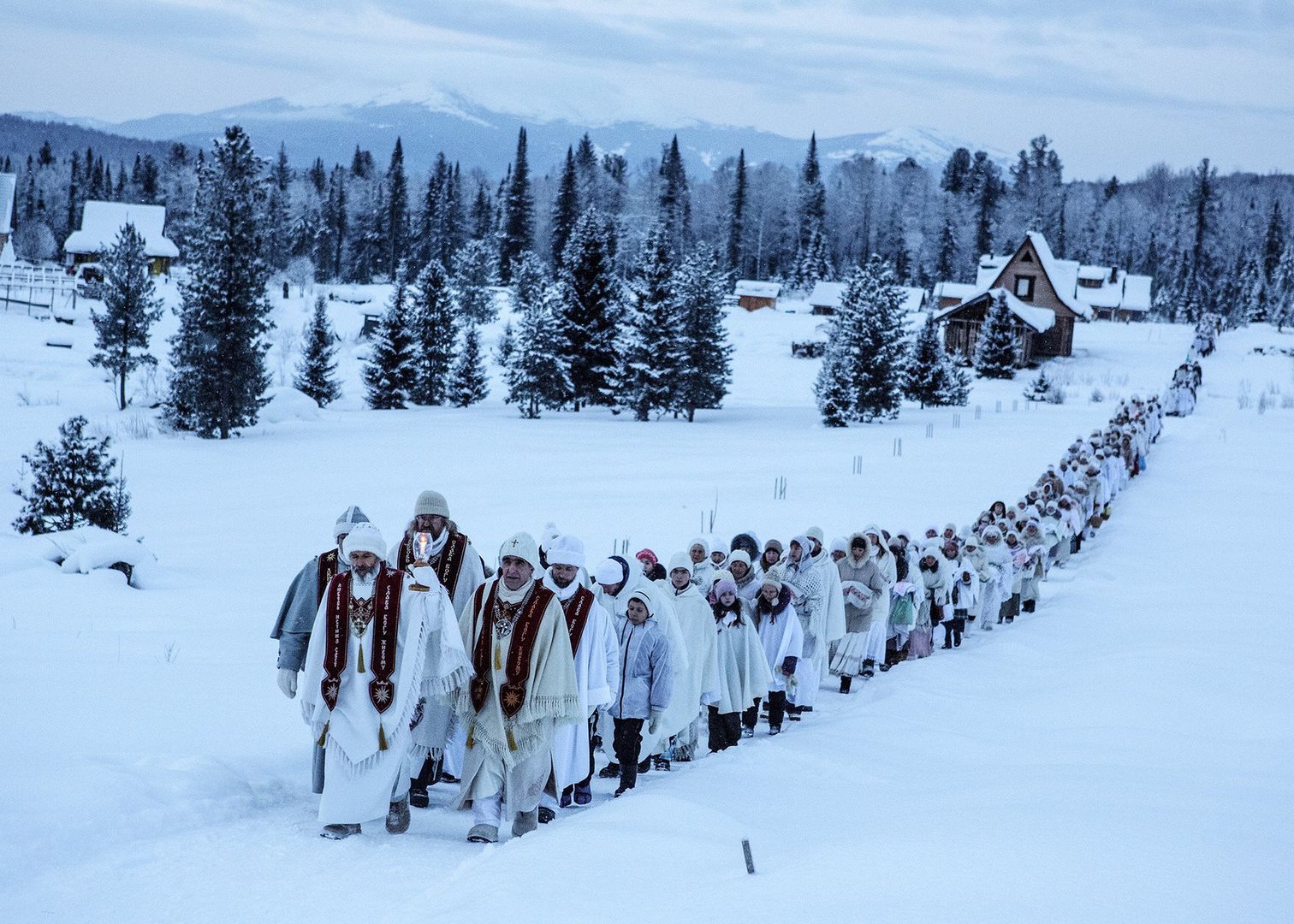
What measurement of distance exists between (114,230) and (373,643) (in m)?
86.4

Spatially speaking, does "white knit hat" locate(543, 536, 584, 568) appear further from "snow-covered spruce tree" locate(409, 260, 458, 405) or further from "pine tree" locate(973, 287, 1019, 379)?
"pine tree" locate(973, 287, 1019, 379)

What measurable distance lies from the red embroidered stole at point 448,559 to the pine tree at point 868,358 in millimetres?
33811

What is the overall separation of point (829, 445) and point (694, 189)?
121 meters

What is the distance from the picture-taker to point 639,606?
830 centimetres

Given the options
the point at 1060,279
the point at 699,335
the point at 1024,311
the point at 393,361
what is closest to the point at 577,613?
the point at 699,335

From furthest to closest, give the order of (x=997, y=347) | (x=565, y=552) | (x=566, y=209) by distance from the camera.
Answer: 1. (x=566, y=209)
2. (x=997, y=347)
3. (x=565, y=552)

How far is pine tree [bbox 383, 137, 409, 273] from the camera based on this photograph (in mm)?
105125

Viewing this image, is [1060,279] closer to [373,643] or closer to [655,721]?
[655,721]

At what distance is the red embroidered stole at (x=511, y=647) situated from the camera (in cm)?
707

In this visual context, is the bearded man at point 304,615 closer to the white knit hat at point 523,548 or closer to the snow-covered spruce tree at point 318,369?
the white knit hat at point 523,548

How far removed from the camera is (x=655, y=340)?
43594 millimetres

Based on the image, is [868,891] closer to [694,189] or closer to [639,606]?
[639,606]

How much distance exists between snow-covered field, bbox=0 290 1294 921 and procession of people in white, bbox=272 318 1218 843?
343mm

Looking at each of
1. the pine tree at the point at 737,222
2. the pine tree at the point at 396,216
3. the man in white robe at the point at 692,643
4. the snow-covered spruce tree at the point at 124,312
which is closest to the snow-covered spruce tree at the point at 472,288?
the pine tree at the point at 396,216
